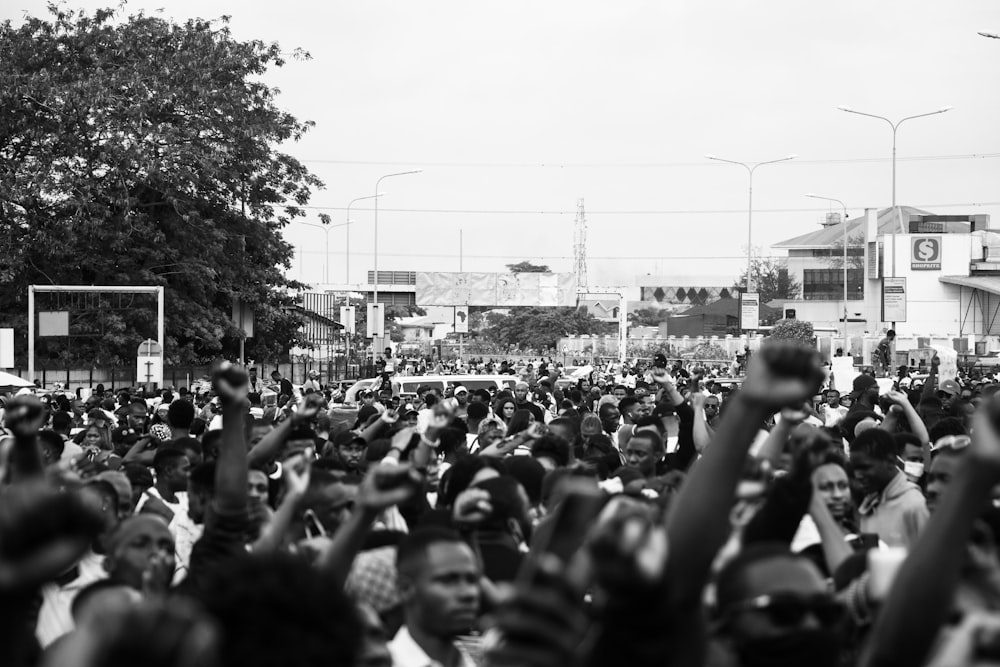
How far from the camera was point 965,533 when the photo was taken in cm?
278

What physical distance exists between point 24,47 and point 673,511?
3601 cm

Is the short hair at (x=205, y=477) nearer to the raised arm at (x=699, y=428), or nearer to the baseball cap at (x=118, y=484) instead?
the baseball cap at (x=118, y=484)

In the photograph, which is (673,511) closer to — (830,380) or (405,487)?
(405,487)

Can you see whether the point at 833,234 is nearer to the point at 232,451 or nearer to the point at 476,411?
the point at 476,411

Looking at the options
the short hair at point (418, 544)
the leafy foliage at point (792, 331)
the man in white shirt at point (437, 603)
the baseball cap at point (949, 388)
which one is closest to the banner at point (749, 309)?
the leafy foliage at point (792, 331)

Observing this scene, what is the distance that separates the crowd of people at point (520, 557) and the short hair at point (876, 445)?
0.03 m

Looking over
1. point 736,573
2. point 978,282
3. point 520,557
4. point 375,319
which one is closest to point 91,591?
point 520,557

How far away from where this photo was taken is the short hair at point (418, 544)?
4.27 meters

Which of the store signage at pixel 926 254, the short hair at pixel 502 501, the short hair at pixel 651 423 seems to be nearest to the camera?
the short hair at pixel 502 501

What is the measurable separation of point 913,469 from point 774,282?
4213 inches

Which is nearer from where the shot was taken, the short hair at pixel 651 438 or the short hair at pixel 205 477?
the short hair at pixel 205 477

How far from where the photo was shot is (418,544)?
430cm

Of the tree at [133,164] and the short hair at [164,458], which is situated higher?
the tree at [133,164]

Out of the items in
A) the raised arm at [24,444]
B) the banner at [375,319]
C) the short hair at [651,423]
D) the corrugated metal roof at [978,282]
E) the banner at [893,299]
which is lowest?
the short hair at [651,423]
